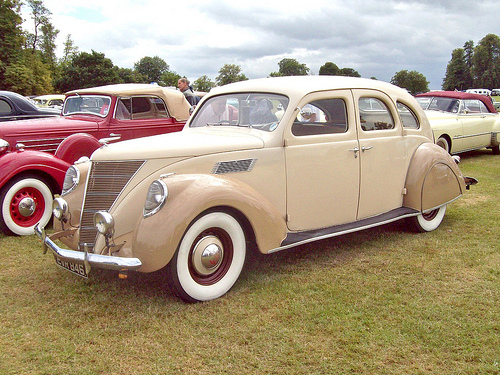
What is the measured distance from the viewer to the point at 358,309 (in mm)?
3426

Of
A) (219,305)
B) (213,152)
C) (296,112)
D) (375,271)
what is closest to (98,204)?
(213,152)

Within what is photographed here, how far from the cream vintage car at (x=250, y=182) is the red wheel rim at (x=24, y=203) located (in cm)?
151

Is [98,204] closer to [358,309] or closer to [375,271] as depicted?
[358,309]

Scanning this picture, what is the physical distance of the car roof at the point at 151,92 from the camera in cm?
736

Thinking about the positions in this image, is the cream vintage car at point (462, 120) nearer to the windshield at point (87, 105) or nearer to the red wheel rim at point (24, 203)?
the windshield at point (87, 105)

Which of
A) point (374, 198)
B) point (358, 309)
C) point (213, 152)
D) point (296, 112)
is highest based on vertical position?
point (296, 112)

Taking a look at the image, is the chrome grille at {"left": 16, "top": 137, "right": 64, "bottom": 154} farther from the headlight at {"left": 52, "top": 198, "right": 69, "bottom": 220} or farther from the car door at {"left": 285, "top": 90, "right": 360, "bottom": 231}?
the car door at {"left": 285, "top": 90, "right": 360, "bottom": 231}

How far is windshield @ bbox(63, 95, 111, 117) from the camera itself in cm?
730

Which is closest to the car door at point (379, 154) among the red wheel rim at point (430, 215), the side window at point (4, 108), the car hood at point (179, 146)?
the red wheel rim at point (430, 215)

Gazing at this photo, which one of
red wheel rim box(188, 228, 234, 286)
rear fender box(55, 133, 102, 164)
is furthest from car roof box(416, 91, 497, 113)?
red wheel rim box(188, 228, 234, 286)

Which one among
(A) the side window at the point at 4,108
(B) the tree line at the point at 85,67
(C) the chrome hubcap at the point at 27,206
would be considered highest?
(B) the tree line at the point at 85,67

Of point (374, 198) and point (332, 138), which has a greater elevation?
point (332, 138)

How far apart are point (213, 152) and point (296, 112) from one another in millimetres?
918

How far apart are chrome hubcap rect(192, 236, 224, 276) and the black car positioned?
656 centimetres
